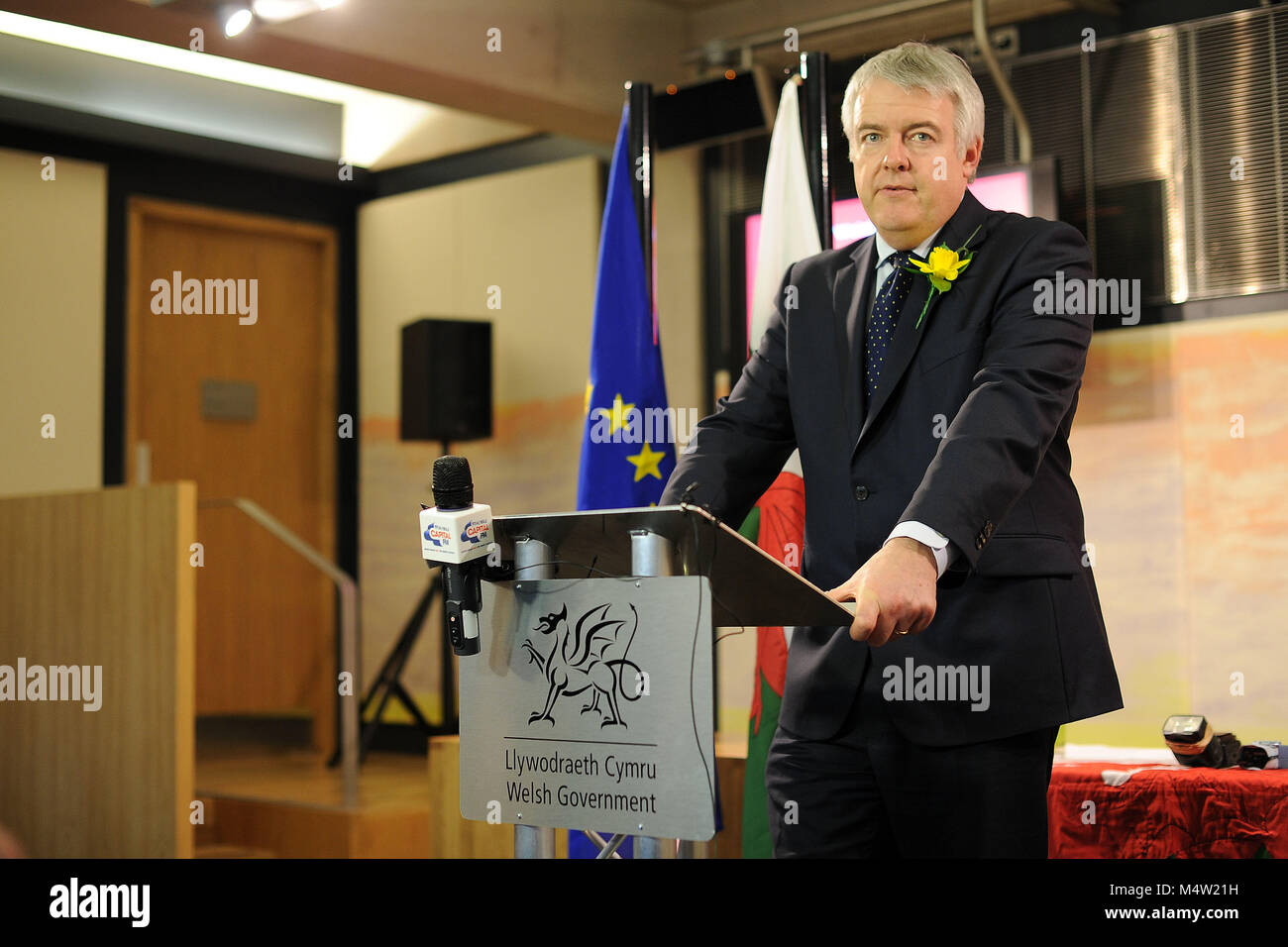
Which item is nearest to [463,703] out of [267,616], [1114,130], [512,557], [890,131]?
[512,557]

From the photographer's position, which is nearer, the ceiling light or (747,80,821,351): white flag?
(747,80,821,351): white flag

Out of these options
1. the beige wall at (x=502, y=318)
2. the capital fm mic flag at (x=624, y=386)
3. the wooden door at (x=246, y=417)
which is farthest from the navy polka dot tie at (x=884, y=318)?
the wooden door at (x=246, y=417)

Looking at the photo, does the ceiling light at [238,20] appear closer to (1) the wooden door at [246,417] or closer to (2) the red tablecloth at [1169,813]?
(1) the wooden door at [246,417]

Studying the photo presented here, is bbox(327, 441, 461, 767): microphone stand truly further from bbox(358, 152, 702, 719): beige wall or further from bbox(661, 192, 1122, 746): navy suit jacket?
bbox(661, 192, 1122, 746): navy suit jacket

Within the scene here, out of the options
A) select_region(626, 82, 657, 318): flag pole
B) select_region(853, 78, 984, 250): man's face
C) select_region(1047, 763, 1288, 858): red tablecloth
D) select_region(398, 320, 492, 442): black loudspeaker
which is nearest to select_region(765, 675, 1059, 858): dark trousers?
select_region(853, 78, 984, 250): man's face

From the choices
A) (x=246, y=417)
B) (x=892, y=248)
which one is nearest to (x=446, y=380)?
(x=246, y=417)

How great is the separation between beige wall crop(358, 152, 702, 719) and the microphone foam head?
428cm

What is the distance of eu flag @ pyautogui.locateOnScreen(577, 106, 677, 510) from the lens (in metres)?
3.87

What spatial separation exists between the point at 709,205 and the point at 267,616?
294 centimetres

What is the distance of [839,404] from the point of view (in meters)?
2.08

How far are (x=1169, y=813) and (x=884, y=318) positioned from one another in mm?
1611
